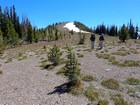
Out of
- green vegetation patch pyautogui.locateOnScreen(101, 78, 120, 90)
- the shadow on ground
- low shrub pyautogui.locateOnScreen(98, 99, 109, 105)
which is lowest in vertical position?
low shrub pyautogui.locateOnScreen(98, 99, 109, 105)

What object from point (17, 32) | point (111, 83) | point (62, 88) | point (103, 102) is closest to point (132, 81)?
point (111, 83)

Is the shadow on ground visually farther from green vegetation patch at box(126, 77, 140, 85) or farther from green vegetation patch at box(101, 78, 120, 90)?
green vegetation patch at box(126, 77, 140, 85)

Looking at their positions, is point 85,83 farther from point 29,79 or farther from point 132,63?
point 132,63

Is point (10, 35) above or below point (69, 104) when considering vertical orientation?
above

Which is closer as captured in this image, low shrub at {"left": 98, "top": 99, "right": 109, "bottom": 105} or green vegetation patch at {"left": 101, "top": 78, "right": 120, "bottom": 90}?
low shrub at {"left": 98, "top": 99, "right": 109, "bottom": 105}

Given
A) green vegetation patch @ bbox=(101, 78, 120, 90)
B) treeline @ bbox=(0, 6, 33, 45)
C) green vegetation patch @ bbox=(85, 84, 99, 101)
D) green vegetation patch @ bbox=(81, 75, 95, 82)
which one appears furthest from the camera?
treeline @ bbox=(0, 6, 33, 45)

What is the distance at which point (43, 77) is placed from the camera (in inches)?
688

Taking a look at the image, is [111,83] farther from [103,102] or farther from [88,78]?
[103,102]

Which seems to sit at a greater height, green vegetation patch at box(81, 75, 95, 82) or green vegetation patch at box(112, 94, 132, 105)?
green vegetation patch at box(81, 75, 95, 82)

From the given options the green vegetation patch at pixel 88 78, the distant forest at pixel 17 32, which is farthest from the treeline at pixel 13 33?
the green vegetation patch at pixel 88 78

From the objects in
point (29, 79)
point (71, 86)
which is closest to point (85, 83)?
point (71, 86)

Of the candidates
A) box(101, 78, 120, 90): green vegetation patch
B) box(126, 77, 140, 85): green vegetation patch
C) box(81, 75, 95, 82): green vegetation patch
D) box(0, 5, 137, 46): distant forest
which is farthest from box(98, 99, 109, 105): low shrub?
box(0, 5, 137, 46): distant forest

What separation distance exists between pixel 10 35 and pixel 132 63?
206 ft

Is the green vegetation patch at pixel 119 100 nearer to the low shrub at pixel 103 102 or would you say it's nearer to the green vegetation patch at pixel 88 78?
the low shrub at pixel 103 102
